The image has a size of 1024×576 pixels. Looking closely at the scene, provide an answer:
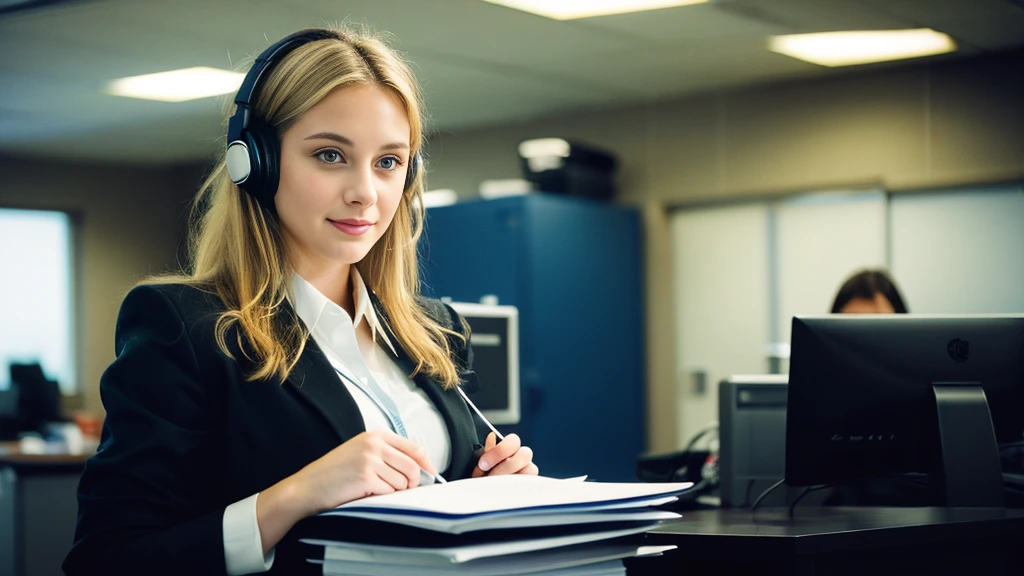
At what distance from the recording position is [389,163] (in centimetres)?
113

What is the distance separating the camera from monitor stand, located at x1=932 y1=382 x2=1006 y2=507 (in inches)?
66.5

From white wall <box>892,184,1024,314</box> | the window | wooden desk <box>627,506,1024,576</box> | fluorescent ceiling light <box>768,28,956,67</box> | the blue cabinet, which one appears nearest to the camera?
wooden desk <box>627,506,1024,576</box>

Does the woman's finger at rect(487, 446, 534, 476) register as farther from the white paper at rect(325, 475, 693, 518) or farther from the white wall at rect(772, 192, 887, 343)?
the white wall at rect(772, 192, 887, 343)

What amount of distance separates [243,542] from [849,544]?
664 mm

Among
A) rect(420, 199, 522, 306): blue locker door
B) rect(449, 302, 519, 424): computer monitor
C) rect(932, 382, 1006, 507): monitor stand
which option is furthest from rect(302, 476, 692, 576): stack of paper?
rect(420, 199, 522, 306): blue locker door

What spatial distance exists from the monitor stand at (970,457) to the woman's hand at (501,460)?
84cm

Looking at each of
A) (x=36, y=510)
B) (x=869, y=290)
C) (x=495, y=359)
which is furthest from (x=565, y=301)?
(x=36, y=510)

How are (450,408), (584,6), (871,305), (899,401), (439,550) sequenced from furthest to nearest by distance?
(584,6) → (871,305) → (899,401) → (450,408) → (439,550)

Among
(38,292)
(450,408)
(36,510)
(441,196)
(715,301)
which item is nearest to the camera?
(450,408)

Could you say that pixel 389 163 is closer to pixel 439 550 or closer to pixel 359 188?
pixel 359 188

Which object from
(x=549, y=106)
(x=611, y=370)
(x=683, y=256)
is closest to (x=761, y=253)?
(x=683, y=256)

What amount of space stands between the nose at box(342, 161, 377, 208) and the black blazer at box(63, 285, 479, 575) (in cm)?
16

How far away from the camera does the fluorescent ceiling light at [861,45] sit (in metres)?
4.24

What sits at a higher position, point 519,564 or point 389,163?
point 389,163
